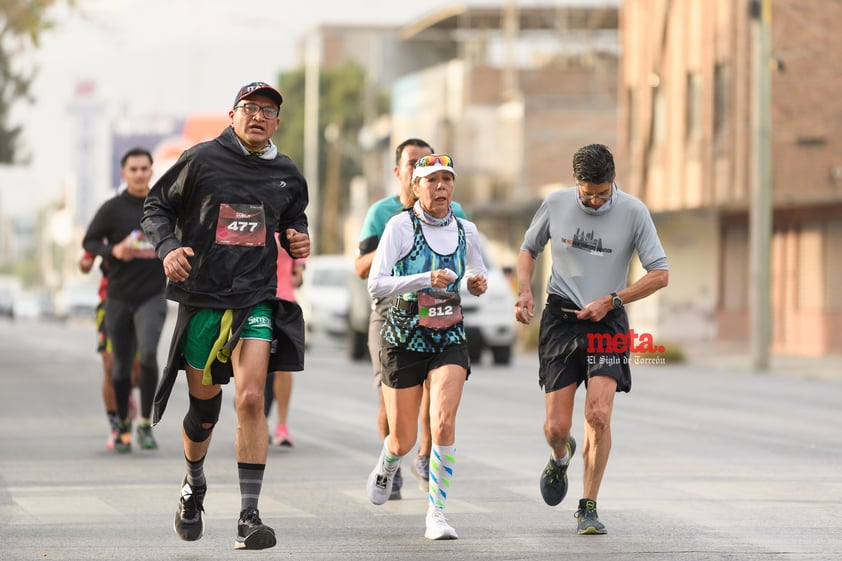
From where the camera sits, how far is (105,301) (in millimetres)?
13352

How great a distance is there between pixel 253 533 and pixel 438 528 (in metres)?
1.09

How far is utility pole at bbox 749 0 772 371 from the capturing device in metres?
28.2

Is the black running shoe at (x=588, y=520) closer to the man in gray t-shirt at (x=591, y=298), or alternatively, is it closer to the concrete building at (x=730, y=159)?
the man in gray t-shirt at (x=591, y=298)

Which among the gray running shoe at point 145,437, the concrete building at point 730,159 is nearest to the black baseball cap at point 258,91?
the gray running shoe at point 145,437

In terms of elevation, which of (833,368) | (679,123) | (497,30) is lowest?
(833,368)

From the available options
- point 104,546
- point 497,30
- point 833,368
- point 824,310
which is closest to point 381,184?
point 497,30

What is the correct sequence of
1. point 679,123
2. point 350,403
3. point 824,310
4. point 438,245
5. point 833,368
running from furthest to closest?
point 679,123 < point 824,310 < point 833,368 < point 350,403 < point 438,245

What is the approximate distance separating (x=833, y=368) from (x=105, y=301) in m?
17.7

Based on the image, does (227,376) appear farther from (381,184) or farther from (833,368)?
(381,184)

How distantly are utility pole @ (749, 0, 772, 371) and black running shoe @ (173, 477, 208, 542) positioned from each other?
20.7m

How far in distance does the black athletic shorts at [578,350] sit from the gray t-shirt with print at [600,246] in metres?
0.11

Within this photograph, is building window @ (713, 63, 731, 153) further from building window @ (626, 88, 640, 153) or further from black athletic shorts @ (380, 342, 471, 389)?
black athletic shorts @ (380, 342, 471, 389)

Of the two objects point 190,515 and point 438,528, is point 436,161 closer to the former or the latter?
point 438,528

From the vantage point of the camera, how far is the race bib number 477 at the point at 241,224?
8.41m
